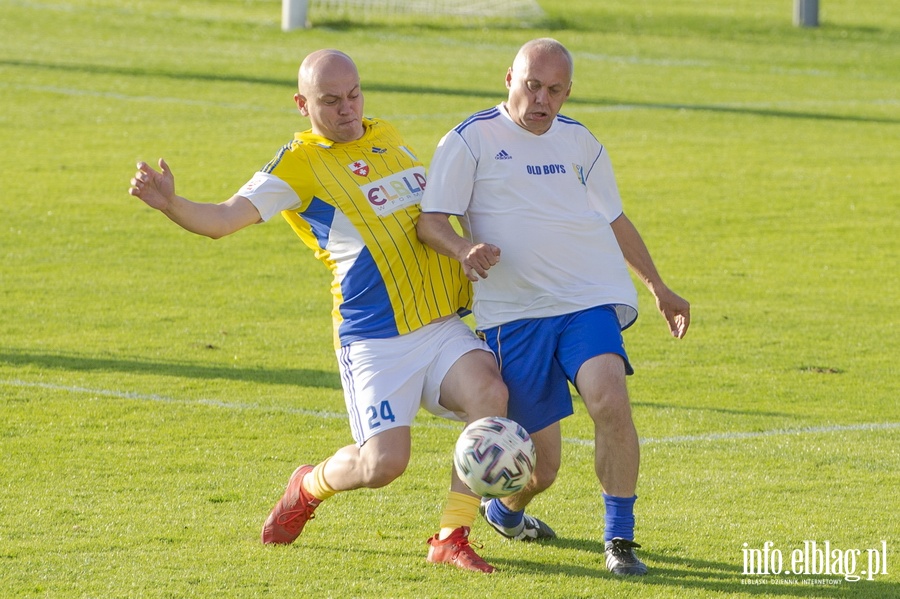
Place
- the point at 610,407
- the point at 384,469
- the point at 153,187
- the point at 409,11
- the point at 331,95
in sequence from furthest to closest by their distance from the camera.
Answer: the point at 409,11, the point at 331,95, the point at 384,469, the point at 610,407, the point at 153,187

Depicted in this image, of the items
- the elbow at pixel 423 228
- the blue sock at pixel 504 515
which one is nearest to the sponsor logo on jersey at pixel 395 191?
the elbow at pixel 423 228

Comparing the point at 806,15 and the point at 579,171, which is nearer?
the point at 579,171

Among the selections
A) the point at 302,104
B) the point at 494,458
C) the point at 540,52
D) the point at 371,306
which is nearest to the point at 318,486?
the point at 371,306

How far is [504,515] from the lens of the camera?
6191 millimetres

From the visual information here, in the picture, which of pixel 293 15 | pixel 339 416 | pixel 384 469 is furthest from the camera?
pixel 293 15

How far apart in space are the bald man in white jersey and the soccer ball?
0.35 meters

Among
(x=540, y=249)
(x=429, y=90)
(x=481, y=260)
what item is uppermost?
(x=429, y=90)

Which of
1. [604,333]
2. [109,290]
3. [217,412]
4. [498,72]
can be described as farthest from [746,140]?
[604,333]

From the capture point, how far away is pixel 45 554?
5.84 m

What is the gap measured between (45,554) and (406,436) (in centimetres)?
149

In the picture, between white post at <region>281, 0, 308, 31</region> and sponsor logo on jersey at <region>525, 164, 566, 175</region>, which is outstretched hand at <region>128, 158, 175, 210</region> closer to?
sponsor logo on jersey at <region>525, 164, 566, 175</region>

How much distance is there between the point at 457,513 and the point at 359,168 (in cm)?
146

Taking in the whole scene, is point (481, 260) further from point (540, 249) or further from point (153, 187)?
point (153, 187)

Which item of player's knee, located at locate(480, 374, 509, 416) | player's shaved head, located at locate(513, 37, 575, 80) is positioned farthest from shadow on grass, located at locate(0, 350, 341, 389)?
player's shaved head, located at locate(513, 37, 575, 80)
